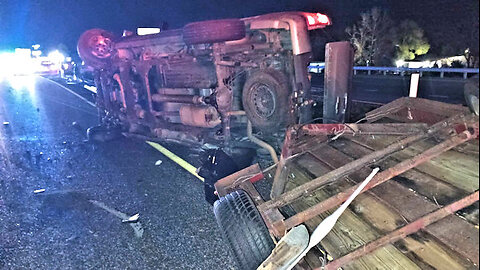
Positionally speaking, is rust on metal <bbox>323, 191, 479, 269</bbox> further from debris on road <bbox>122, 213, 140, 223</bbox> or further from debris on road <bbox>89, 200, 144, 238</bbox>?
debris on road <bbox>122, 213, 140, 223</bbox>

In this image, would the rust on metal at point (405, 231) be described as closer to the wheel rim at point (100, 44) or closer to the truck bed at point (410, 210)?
the truck bed at point (410, 210)

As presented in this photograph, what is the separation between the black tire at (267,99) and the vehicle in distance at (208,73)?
0.01 meters

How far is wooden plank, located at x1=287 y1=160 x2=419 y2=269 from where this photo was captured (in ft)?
4.74

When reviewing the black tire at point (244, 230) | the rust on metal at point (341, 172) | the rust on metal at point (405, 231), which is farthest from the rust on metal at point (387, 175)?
the black tire at point (244, 230)

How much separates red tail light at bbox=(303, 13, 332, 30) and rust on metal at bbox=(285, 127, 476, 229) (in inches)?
108

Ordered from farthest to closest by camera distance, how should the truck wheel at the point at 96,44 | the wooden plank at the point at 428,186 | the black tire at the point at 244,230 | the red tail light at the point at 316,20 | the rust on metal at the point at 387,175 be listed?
1. the truck wheel at the point at 96,44
2. the red tail light at the point at 316,20
3. the black tire at the point at 244,230
4. the rust on metal at the point at 387,175
5. the wooden plank at the point at 428,186

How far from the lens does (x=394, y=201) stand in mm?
1692

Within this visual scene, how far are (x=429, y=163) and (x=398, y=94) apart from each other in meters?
8.67

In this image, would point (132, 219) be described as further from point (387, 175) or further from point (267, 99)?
point (387, 175)

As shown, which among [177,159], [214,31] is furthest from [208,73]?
[177,159]

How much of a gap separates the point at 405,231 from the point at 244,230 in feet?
3.73

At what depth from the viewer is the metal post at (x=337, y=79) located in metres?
3.87

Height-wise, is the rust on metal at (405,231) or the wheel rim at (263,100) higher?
the wheel rim at (263,100)

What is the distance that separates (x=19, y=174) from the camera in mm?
5004
